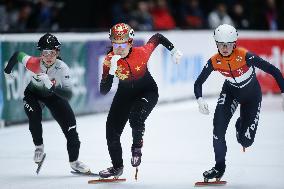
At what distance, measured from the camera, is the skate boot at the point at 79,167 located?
9547 mm

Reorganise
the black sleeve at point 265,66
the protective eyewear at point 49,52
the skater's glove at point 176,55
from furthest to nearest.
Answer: the protective eyewear at point 49,52 → the skater's glove at point 176,55 → the black sleeve at point 265,66

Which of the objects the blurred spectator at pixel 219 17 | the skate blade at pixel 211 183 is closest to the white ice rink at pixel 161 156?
the skate blade at pixel 211 183

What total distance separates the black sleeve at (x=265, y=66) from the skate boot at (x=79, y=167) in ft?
7.55

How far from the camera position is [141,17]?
19766 mm

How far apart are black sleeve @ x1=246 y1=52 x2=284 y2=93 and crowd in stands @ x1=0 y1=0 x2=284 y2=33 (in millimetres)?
8248

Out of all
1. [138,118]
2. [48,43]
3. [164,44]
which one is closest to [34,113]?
[48,43]

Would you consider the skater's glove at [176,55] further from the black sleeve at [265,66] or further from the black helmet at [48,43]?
the black helmet at [48,43]

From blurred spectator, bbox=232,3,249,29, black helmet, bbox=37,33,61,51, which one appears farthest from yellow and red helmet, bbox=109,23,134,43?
blurred spectator, bbox=232,3,249,29

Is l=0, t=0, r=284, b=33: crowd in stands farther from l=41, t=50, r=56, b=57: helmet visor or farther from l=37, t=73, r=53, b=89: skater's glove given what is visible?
l=37, t=73, r=53, b=89: skater's glove

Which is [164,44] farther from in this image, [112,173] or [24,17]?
[24,17]

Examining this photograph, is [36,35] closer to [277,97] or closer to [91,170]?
[91,170]

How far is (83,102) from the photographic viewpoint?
16.3 m

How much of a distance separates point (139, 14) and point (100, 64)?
3.36 metres

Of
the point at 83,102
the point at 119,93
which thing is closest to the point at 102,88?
the point at 119,93
